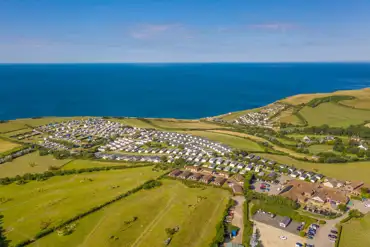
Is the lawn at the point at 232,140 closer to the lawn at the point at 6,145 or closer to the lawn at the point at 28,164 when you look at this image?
the lawn at the point at 28,164

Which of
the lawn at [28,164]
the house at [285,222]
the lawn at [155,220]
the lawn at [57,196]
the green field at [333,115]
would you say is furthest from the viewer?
the green field at [333,115]

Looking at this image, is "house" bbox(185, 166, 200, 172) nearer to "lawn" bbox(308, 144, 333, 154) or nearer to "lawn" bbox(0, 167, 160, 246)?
"lawn" bbox(0, 167, 160, 246)

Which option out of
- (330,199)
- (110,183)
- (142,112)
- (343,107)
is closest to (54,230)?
(110,183)

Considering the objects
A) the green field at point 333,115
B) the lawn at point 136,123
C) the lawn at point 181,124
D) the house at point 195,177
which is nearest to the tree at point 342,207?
the house at point 195,177

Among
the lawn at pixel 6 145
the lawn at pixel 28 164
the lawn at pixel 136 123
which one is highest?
the lawn at pixel 136 123

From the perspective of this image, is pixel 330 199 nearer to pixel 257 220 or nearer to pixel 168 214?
pixel 257 220
